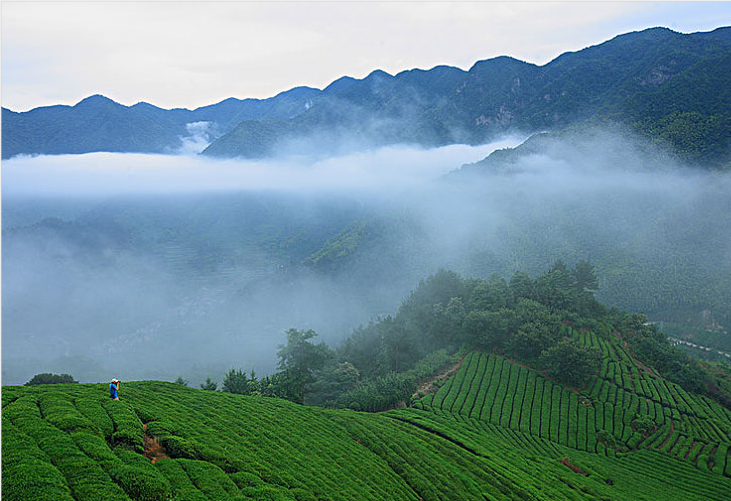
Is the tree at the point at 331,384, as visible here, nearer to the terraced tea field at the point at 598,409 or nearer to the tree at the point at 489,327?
the terraced tea field at the point at 598,409

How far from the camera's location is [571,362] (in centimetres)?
6228

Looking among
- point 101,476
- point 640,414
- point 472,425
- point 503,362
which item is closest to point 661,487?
point 640,414

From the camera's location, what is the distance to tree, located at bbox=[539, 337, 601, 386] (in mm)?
62250

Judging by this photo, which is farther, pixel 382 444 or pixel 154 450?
pixel 382 444

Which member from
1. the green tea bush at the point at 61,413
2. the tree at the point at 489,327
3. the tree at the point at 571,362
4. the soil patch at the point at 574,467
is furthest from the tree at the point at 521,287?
the green tea bush at the point at 61,413

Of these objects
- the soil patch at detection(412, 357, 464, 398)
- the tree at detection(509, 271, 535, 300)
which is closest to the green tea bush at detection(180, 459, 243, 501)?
the soil patch at detection(412, 357, 464, 398)

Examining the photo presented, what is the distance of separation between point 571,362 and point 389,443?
124ft

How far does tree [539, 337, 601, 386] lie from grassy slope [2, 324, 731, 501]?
6.42 feet

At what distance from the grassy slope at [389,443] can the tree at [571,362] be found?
6.42 feet

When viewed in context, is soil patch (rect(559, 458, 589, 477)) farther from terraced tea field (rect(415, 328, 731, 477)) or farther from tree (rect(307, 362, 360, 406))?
tree (rect(307, 362, 360, 406))

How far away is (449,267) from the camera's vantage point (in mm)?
147500

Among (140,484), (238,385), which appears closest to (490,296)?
(238,385)

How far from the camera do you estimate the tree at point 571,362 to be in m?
62.2

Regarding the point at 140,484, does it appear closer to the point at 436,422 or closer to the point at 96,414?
the point at 96,414
